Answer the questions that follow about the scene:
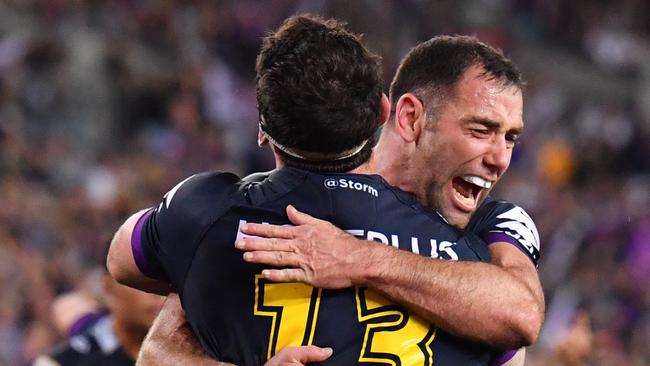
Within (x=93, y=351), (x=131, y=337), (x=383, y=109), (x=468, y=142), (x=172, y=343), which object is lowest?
(x=93, y=351)

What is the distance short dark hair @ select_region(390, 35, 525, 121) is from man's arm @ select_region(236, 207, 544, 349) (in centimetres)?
74

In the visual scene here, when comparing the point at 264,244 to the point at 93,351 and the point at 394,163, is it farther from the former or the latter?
the point at 93,351

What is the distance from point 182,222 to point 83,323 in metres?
3.05

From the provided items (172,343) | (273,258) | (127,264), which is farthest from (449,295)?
(127,264)

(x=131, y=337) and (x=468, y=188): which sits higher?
(x=468, y=188)

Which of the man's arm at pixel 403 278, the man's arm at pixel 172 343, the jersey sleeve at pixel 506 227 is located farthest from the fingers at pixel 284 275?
the jersey sleeve at pixel 506 227

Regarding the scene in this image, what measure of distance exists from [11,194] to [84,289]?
2.04 m

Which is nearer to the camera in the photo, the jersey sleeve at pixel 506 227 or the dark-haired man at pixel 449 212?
the dark-haired man at pixel 449 212

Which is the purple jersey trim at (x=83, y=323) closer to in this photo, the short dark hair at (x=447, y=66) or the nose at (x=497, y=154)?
the short dark hair at (x=447, y=66)

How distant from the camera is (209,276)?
3.30 meters

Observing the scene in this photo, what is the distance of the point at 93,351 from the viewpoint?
591 centimetres

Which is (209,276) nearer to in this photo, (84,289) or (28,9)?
(84,289)

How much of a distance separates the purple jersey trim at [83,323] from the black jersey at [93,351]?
5 centimetres

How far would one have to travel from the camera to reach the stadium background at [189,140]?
1000 cm
